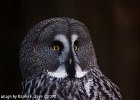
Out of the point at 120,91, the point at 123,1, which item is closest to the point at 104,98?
the point at 120,91

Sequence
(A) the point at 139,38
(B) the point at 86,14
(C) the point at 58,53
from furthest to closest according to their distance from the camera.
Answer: (A) the point at 139,38 → (B) the point at 86,14 → (C) the point at 58,53

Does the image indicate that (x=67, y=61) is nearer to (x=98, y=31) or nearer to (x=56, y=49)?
(x=56, y=49)

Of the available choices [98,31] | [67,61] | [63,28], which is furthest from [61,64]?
[98,31]

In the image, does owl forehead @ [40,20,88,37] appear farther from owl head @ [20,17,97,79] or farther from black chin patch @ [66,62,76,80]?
black chin patch @ [66,62,76,80]

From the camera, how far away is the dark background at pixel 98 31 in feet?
5.81

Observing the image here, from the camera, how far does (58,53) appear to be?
5.76 ft

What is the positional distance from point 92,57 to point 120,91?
0.23 m

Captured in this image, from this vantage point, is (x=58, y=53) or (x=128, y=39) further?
(x=128, y=39)

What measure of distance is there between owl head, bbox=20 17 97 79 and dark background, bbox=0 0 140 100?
0.04 meters

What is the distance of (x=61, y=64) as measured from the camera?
178 centimetres

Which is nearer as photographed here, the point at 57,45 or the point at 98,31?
the point at 57,45

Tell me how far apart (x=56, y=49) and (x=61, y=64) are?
0.07 meters

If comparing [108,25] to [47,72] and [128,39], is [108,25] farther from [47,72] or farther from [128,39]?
[47,72]

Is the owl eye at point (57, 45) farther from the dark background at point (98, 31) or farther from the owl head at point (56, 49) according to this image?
the dark background at point (98, 31)
